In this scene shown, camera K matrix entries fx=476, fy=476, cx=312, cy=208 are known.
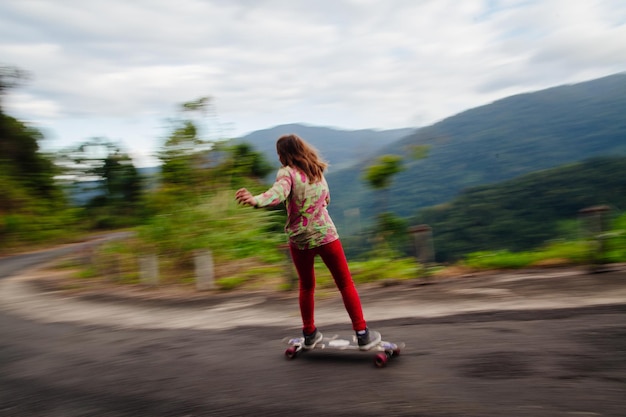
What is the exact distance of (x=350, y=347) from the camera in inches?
152

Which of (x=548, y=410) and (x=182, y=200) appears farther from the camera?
(x=182, y=200)

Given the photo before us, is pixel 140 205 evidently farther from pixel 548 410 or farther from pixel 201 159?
pixel 548 410

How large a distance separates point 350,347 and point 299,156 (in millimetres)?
1591

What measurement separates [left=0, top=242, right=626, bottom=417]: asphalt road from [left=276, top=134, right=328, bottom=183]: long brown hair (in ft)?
5.00

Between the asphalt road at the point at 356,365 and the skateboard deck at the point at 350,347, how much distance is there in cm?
7

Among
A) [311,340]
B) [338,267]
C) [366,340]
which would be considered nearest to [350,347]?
[366,340]

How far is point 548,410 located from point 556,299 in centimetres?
266

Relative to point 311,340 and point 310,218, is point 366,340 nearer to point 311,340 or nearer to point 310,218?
point 311,340

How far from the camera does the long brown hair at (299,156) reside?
3.76 metres

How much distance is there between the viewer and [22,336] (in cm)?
593

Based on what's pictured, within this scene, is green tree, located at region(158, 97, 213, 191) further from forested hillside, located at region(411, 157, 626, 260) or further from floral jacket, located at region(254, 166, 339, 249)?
forested hillside, located at region(411, 157, 626, 260)

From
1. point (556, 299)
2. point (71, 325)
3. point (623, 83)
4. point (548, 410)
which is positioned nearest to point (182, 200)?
point (71, 325)

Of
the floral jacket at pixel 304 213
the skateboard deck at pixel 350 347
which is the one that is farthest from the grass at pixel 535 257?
the floral jacket at pixel 304 213

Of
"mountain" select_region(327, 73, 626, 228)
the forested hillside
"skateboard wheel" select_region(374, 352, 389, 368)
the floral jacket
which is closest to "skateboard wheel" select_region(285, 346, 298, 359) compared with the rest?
"skateboard wheel" select_region(374, 352, 389, 368)
